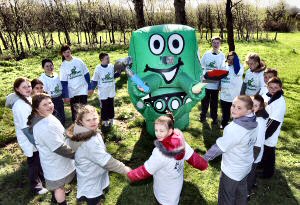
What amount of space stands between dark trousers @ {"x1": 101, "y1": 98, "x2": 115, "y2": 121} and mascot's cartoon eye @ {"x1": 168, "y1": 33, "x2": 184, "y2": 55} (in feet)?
6.29

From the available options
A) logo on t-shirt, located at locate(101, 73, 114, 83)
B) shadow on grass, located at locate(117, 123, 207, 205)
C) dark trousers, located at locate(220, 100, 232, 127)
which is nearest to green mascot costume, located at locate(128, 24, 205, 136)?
logo on t-shirt, located at locate(101, 73, 114, 83)

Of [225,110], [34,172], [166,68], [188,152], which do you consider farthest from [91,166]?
[225,110]

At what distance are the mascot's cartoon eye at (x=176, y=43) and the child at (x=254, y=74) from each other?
3.92 ft

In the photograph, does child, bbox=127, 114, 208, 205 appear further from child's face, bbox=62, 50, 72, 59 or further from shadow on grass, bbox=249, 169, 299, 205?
child's face, bbox=62, 50, 72, 59

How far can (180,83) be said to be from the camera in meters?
5.42

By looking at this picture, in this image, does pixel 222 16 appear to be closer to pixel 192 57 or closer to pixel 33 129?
pixel 192 57

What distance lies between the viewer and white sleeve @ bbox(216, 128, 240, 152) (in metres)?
3.39

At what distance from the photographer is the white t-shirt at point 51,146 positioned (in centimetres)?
339

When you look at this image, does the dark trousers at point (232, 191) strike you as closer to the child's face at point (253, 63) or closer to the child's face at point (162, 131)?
the child's face at point (162, 131)

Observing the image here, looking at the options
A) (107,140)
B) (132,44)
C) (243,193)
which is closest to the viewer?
(243,193)

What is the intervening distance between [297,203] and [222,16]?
23.2 meters

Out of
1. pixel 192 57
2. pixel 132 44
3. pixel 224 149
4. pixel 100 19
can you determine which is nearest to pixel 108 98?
pixel 132 44

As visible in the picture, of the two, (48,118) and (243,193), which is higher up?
(48,118)

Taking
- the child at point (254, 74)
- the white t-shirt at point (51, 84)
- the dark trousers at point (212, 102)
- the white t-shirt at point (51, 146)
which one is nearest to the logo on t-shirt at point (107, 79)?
the white t-shirt at point (51, 84)
